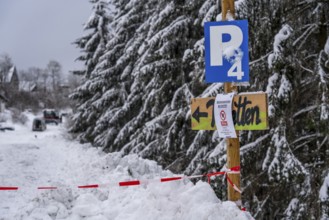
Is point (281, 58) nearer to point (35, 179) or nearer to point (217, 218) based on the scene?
point (217, 218)

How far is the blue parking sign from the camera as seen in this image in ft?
13.5

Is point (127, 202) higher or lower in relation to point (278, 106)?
lower

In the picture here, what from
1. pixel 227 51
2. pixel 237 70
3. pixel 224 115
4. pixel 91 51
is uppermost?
pixel 91 51

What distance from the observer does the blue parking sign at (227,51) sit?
411cm

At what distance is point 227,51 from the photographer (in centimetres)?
412

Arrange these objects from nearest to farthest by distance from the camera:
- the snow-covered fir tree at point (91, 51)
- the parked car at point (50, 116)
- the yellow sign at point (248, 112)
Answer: the yellow sign at point (248, 112), the snow-covered fir tree at point (91, 51), the parked car at point (50, 116)

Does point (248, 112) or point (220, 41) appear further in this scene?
point (220, 41)

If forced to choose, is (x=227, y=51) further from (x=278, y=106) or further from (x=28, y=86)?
(x=28, y=86)

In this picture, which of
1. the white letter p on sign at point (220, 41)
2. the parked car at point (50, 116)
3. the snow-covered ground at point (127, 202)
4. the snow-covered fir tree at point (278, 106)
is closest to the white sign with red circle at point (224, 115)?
the white letter p on sign at point (220, 41)

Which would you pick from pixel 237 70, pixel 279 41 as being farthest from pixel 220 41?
pixel 279 41

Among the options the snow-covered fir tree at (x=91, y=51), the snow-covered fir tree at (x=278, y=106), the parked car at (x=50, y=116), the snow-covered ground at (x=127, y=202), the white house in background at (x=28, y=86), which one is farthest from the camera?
the white house in background at (x=28, y=86)

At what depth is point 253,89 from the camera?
769 centimetres

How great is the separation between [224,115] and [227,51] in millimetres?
730

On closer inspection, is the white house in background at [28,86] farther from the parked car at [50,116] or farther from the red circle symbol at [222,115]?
the red circle symbol at [222,115]
